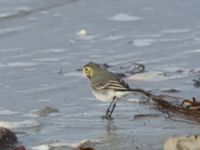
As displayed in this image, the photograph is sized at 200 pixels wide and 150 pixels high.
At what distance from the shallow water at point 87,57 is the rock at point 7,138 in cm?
12

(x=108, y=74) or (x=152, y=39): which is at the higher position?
(x=108, y=74)

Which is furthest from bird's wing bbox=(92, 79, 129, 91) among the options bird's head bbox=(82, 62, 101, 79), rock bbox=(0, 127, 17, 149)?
rock bbox=(0, 127, 17, 149)

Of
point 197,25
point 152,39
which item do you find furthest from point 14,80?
point 197,25

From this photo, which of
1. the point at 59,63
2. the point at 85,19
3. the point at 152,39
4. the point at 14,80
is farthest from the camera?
the point at 85,19

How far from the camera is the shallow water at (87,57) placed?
6684 millimetres

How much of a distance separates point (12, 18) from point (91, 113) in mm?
5111

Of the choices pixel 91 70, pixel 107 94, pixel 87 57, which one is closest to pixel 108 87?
pixel 107 94

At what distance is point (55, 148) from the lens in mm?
6082

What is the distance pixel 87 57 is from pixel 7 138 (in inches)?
134

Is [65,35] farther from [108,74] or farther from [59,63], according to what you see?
[108,74]

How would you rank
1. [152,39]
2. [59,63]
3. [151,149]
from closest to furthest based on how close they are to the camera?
[151,149] → [59,63] → [152,39]

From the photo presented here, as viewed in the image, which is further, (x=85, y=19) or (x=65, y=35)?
(x=85, y=19)

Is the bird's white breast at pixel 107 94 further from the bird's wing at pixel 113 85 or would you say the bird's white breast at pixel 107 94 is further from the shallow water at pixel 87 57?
the shallow water at pixel 87 57

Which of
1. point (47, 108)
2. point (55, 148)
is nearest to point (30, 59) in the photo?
point (47, 108)
